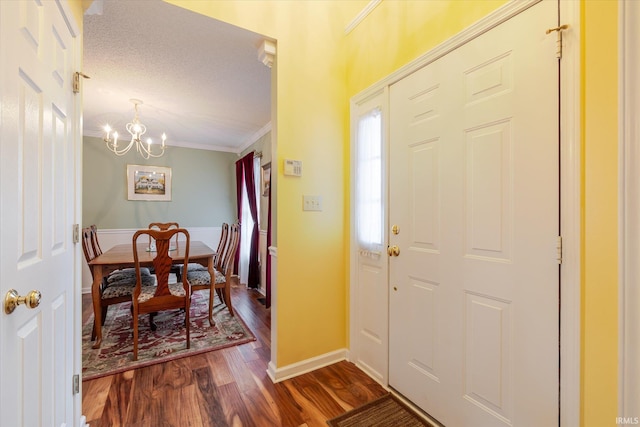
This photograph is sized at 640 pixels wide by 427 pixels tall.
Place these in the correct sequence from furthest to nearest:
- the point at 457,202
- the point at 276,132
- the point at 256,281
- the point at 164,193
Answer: the point at 164,193 < the point at 256,281 < the point at 276,132 < the point at 457,202

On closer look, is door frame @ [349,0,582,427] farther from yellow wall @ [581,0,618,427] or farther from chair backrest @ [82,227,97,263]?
chair backrest @ [82,227,97,263]

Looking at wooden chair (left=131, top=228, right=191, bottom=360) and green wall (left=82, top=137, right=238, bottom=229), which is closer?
wooden chair (left=131, top=228, right=191, bottom=360)

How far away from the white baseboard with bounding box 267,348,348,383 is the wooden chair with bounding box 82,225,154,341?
5.30 ft

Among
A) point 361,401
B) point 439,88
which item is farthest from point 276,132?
point 361,401

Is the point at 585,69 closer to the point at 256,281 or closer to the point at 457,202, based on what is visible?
the point at 457,202

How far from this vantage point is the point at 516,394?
3.75 feet

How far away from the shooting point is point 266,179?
385 cm

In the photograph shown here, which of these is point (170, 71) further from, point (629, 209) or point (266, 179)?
point (629, 209)

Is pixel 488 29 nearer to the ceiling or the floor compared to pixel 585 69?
nearer to the ceiling

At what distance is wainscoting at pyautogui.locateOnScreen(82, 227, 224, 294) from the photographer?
13.0ft

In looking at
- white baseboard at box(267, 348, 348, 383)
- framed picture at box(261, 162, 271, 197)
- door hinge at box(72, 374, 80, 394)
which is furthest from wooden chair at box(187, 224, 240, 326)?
door hinge at box(72, 374, 80, 394)

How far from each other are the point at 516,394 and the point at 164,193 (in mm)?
5155

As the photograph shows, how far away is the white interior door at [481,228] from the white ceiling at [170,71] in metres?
1.41

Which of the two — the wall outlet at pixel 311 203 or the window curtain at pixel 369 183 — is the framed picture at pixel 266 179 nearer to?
the wall outlet at pixel 311 203
